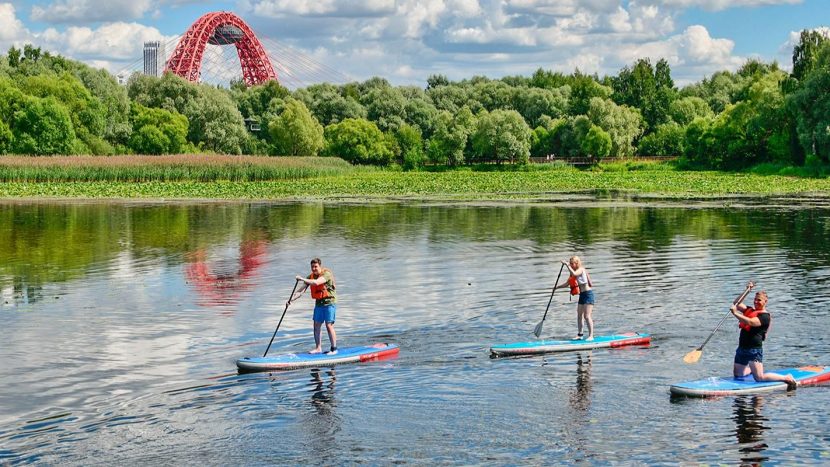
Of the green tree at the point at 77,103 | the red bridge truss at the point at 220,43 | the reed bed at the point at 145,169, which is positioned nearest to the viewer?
the reed bed at the point at 145,169

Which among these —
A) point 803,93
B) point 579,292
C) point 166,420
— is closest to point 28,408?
point 166,420

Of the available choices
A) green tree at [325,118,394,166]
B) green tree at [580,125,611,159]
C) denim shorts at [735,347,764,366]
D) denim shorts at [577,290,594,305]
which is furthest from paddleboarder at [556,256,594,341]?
green tree at [580,125,611,159]

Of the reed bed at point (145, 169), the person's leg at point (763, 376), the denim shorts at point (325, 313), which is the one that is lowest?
the person's leg at point (763, 376)

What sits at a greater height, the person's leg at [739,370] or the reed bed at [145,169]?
the reed bed at [145,169]

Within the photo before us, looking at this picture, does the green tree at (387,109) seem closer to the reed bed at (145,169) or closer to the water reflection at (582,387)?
the reed bed at (145,169)

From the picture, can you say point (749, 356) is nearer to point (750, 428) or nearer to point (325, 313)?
point (750, 428)

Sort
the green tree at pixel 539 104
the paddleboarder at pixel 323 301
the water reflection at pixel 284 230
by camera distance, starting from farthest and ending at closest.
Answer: the green tree at pixel 539 104 < the water reflection at pixel 284 230 < the paddleboarder at pixel 323 301

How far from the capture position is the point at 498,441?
16172 mm

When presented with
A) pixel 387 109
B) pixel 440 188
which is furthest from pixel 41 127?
pixel 387 109

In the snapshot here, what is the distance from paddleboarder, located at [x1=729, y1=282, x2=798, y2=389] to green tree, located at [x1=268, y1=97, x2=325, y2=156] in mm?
119987

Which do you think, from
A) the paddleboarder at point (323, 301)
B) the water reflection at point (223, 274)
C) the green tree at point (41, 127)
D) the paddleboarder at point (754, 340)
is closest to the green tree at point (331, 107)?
the green tree at point (41, 127)

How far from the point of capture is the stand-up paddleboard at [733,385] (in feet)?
60.2

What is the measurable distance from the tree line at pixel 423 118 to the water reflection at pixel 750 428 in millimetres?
81184

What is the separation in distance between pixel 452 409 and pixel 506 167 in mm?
119812
